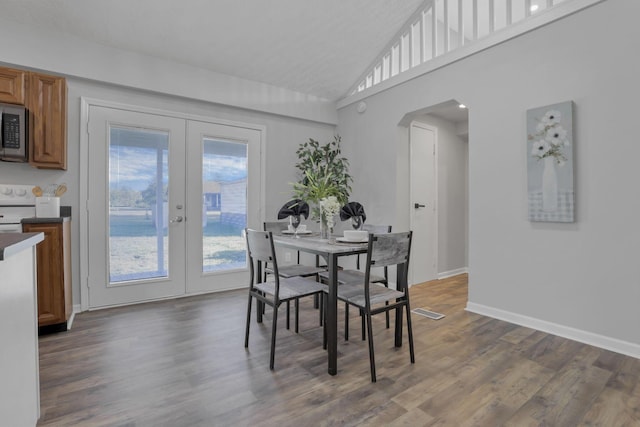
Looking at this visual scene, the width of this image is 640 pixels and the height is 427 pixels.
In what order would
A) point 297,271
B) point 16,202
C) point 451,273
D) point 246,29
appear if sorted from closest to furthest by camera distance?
point 16,202 → point 297,271 → point 246,29 → point 451,273

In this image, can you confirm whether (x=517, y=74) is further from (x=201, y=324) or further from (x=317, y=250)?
(x=201, y=324)

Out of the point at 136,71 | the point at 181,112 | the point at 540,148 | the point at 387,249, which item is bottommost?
the point at 387,249

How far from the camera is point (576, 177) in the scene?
261 centimetres

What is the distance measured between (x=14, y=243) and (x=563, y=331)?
352cm

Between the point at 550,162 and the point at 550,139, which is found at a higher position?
the point at 550,139

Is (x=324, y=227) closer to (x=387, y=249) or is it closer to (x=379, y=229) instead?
(x=379, y=229)

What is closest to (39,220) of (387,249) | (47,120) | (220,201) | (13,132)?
(13,132)

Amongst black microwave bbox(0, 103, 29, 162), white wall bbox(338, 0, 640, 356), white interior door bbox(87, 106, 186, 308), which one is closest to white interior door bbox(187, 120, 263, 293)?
white interior door bbox(87, 106, 186, 308)

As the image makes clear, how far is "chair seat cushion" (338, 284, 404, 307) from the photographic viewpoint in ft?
7.01

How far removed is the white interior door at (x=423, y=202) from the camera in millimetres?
4418

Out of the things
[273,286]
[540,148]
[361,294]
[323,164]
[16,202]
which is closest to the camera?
[361,294]

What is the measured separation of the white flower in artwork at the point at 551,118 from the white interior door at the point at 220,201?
10.2ft

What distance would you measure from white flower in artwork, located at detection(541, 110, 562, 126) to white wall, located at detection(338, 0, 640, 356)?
4.5 inches

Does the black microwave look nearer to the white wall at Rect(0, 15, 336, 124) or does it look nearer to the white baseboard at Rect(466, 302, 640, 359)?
the white wall at Rect(0, 15, 336, 124)
